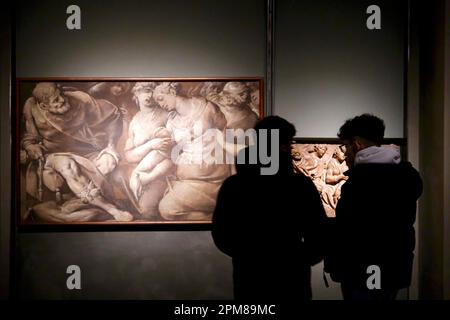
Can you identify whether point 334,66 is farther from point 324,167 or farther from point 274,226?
point 274,226

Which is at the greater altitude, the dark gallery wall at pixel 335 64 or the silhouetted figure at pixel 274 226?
the dark gallery wall at pixel 335 64

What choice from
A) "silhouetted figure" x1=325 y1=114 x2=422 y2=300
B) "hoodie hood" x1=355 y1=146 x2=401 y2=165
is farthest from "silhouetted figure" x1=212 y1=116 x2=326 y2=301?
"hoodie hood" x1=355 y1=146 x2=401 y2=165

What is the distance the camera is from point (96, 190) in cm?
381

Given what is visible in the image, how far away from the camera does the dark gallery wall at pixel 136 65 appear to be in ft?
12.8

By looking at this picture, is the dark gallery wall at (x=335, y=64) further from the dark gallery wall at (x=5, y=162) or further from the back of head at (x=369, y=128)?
the dark gallery wall at (x=5, y=162)

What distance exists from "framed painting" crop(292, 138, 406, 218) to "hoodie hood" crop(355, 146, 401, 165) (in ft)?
4.20

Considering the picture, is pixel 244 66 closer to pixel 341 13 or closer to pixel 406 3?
pixel 341 13

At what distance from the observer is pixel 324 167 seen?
12.8 ft

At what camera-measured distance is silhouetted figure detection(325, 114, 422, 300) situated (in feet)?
8.08

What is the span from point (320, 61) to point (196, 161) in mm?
1355

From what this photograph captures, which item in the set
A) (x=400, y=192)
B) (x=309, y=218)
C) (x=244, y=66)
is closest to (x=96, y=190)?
(x=244, y=66)

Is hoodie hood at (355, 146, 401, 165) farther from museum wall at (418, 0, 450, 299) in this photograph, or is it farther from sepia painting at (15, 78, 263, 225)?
sepia painting at (15, 78, 263, 225)

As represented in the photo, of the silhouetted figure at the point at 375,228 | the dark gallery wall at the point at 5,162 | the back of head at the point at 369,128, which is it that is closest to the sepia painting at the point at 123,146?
the dark gallery wall at the point at 5,162

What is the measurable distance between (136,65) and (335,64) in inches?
66.4
